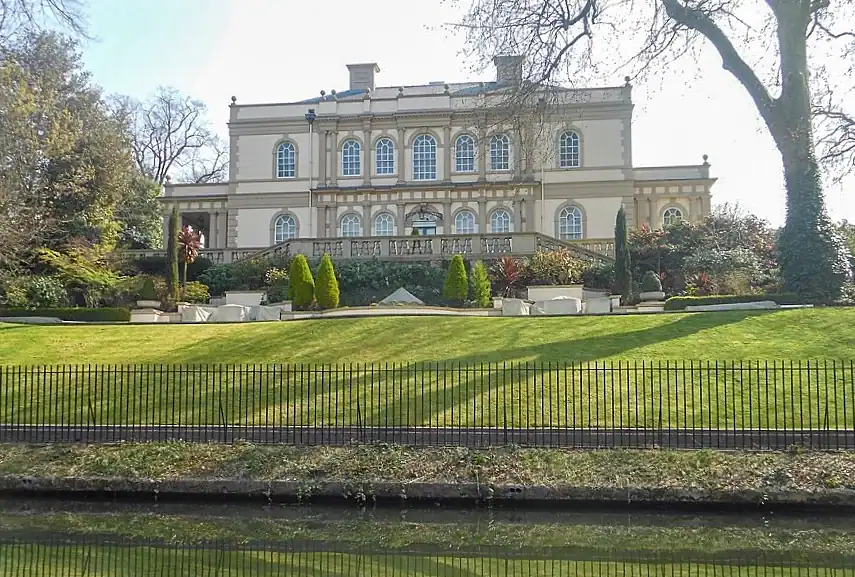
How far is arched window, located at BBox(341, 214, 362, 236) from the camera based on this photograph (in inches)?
1668

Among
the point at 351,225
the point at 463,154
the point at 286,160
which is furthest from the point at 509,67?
the point at 286,160

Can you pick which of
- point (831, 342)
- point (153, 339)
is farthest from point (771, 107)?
point (153, 339)

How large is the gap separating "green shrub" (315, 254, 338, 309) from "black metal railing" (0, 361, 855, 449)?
10585 millimetres

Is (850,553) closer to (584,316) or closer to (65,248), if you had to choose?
(584,316)

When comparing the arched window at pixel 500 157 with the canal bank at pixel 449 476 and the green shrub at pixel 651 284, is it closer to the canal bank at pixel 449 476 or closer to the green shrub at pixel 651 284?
the green shrub at pixel 651 284

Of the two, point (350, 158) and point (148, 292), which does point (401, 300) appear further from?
point (350, 158)

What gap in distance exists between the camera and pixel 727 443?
11312 millimetres

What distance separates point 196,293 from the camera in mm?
28906

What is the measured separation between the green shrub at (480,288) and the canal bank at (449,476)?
14737 mm

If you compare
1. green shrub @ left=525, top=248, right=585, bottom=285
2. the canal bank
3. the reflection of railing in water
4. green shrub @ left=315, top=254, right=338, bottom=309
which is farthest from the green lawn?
green shrub @ left=525, top=248, right=585, bottom=285

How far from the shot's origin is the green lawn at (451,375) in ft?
40.7

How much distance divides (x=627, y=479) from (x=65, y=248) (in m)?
25.9

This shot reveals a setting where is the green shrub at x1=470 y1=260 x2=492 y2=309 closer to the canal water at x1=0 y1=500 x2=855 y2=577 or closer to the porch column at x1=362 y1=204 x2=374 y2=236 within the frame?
the canal water at x1=0 y1=500 x2=855 y2=577

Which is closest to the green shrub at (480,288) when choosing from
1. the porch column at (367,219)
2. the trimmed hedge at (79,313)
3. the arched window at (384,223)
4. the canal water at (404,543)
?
the trimmed hedge at (79,313)
